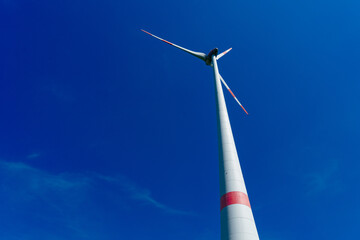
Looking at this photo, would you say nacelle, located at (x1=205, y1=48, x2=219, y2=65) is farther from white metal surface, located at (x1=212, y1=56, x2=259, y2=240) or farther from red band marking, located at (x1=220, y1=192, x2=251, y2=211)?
red band marking, located at (x1=220, y1=192, x2=251, y2=211)

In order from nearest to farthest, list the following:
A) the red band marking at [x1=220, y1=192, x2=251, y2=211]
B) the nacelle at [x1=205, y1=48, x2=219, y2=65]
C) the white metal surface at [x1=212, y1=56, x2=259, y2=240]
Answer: the white metal surface at [x1=212, y1=56, x2=259, y2=240], the red band marking at [x1=220, y1=192, x2=251, y2=211], the nacelle at [x1=205, y1=48, x2=219, y2=65]

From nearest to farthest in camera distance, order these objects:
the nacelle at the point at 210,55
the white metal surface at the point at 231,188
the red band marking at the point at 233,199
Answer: the white metal surface at the point at 231,188 → the red band marking at the point at 233,199 → the nacelle at the point at 210,55

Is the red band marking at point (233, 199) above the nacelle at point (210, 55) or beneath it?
beneath

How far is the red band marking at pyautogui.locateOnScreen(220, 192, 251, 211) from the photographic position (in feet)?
47.8

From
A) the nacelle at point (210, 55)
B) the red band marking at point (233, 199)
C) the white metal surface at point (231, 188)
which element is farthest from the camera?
the nacelle at point (210, 55)

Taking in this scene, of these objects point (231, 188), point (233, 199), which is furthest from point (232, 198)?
point (231, 188)

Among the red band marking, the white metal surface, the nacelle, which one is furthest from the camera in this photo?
the nacelle

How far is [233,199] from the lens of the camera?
14.6 metres

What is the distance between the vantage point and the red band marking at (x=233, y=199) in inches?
573

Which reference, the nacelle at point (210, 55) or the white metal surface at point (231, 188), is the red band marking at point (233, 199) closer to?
the white metal surface at point (231, 188)

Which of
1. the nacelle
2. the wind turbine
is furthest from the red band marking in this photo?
the nacelle

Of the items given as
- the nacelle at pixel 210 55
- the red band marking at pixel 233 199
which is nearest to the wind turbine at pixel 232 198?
the red band marking at pixel 233 199

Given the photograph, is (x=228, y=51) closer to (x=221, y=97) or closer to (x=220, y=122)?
(x=221, y=97)

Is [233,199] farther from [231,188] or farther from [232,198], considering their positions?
[231,188]
